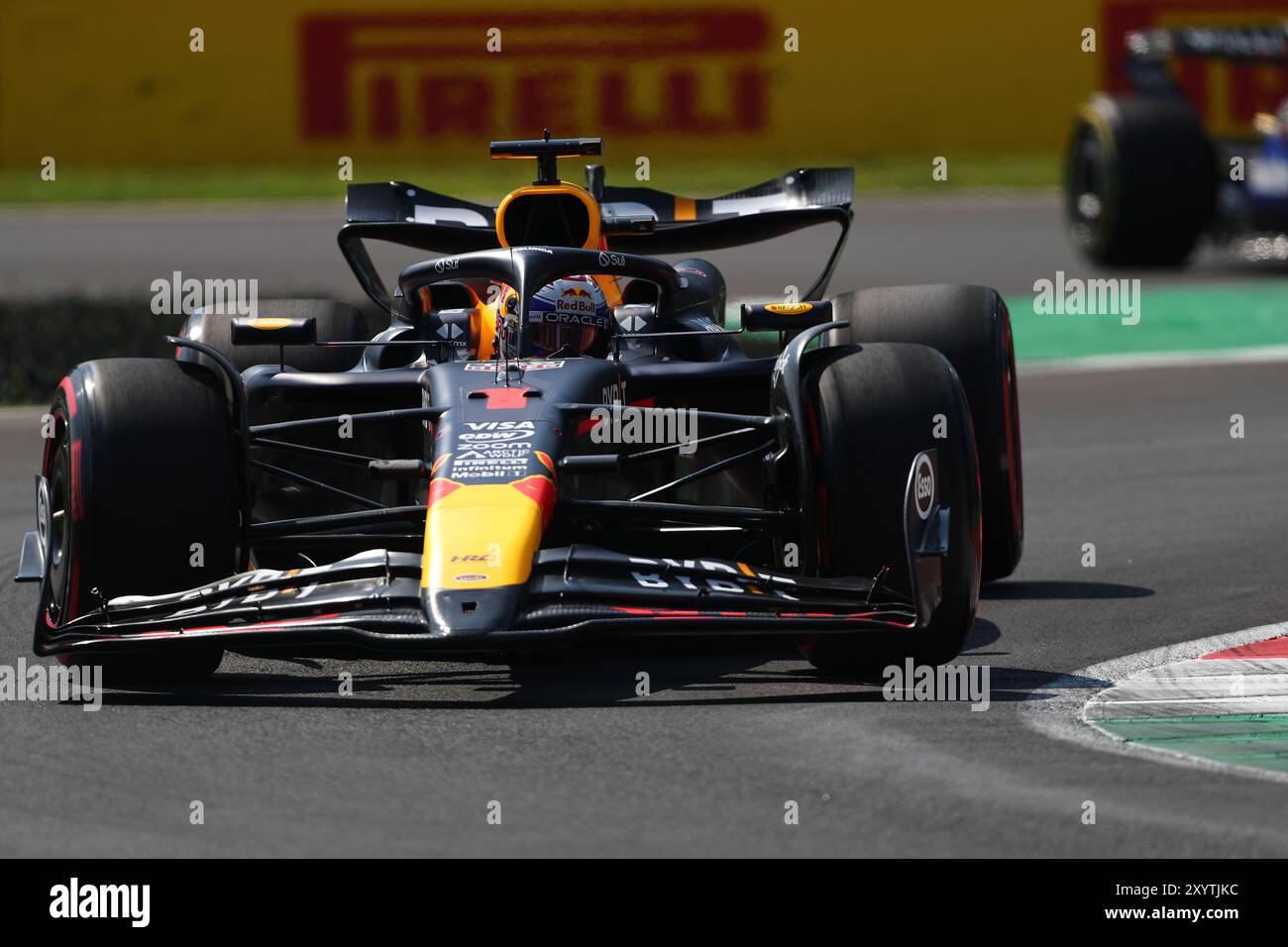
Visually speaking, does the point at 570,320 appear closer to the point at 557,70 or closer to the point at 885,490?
the point at 885,490

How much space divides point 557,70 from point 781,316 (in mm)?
18379

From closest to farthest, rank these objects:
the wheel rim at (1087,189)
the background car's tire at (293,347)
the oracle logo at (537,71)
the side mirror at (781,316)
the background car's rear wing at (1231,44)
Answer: the side mirror at (781,316) < the background car's tire at (293,347) < the background car's rear wing at (1231,44) < the wheel rim at (1087,189) < the oracle logo at (537,71)

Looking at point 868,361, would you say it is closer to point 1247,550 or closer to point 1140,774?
point 1140,774

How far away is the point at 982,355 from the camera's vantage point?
8.09 meters

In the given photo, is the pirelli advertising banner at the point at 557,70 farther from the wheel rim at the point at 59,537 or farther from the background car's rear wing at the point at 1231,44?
the wheel rim at the point at 59,537

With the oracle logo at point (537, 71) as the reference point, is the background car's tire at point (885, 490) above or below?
below

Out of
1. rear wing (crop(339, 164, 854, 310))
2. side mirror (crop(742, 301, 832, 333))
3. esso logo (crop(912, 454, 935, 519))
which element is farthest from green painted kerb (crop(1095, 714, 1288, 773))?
rear wing (crop(339, 164, 854, 310))

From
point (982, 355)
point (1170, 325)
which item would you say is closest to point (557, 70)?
point (1170, 325)

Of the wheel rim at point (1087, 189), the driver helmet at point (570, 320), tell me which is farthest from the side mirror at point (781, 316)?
the wheel rim at point (1087, 189)

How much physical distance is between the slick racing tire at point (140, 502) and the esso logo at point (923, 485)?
6.06 ft

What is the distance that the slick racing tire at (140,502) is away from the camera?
21.5ft

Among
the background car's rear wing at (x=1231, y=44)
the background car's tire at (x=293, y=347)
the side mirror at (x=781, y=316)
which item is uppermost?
the background car's rear wing at (x=1231, y=44)

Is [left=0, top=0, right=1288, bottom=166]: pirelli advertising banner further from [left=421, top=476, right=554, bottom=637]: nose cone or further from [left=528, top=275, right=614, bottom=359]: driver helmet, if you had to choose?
[left=421, top=476, right=554, bottom=637]: nose cone

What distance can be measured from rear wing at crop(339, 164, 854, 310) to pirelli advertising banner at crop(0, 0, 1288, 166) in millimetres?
15963
